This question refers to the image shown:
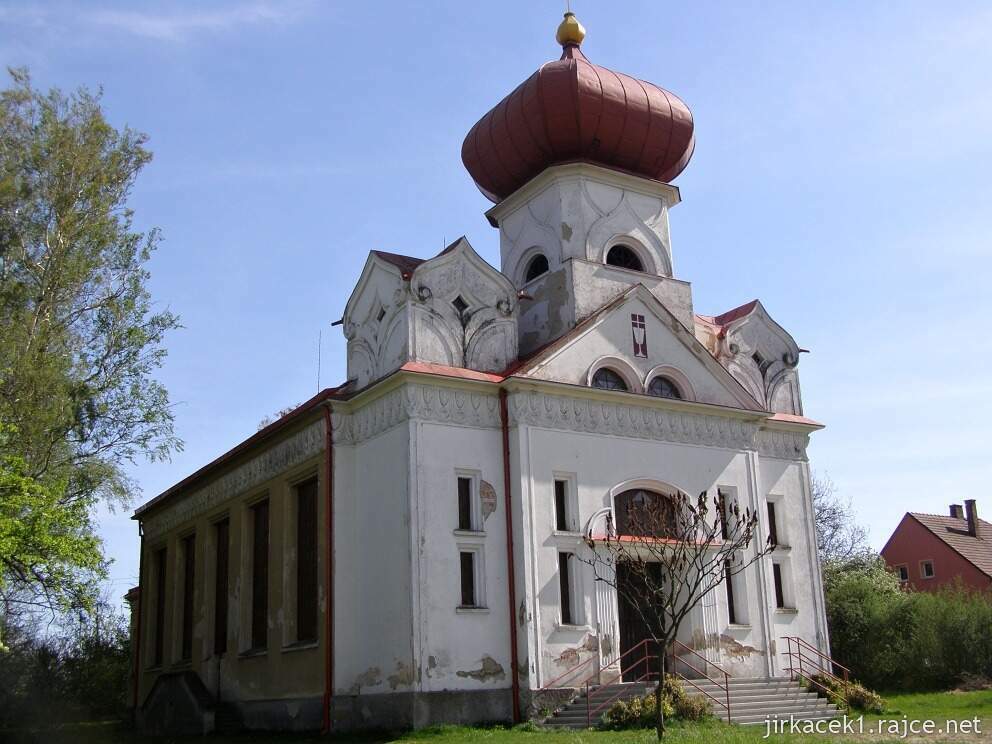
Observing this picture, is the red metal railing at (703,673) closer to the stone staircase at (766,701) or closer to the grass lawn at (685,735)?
the stone staircase at (766,701)

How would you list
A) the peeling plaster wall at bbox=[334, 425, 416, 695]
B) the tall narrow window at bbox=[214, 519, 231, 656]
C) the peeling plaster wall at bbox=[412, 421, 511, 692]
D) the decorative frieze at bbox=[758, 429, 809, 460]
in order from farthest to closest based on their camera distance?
the tall narrow window at bbox=[214, 519, 231, 656] < the decorative frieze at bbox=[758, 429, 809, 460] < the peeling plaster wall at bbox=[334, 425, 416, 695] < the peeling plaster wall at bbox=[412, 421, 511, 692]

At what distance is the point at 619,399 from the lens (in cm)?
2100

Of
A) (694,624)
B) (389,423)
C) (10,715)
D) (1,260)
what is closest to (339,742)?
(389,423)

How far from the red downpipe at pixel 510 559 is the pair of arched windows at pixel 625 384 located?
2.20m

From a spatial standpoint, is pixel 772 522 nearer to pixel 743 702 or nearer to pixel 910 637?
pixel 743 702

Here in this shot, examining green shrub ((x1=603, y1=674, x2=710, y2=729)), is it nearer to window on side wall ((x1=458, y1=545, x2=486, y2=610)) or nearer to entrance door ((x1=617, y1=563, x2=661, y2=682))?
entrance door ((x1=617, y1=563, x2=661, y2=682))

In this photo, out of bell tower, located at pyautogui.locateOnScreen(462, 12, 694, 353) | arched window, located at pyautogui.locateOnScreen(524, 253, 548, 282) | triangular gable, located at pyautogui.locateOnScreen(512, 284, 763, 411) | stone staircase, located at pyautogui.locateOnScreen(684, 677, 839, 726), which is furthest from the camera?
arched window, located at pyautogui.locateOnScreen(524, 253, 548, 282)

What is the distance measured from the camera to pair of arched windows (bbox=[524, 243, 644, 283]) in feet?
79.3

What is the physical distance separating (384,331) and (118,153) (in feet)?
26.5

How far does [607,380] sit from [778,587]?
5.94 meters

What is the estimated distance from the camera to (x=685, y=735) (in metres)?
14.5

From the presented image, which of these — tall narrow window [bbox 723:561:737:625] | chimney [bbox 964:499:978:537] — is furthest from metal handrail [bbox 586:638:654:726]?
chimney [bbox 964:499:978:537]

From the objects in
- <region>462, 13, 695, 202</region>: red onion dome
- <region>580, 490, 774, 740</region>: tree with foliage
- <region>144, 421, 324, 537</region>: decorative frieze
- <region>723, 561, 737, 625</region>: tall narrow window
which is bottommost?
<region>723, 561, 737, 625</region>: tall narrow window

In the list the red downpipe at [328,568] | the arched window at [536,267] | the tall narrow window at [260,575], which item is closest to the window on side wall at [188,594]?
the tall narrow window at [260,575]
